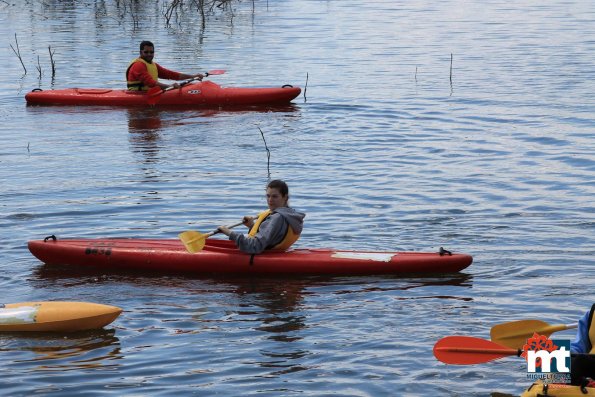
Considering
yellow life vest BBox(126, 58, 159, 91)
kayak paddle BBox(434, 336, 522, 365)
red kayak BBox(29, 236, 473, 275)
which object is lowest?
red kayak BBox(29, 236, 473, 275)

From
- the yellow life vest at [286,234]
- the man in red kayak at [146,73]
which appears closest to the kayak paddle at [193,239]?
the yellow life vest at [286,234]

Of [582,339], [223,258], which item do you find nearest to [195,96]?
[223,258]

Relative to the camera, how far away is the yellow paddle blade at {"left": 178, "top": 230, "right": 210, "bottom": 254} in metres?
7.99

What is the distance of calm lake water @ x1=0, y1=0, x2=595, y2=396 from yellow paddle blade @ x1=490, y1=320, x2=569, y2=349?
42 centimetres

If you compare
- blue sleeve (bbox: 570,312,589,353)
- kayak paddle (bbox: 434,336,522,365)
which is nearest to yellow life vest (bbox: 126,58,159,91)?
kayak paddle (bbox: 434,336,522,365)

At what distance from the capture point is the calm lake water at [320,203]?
638 centimetres

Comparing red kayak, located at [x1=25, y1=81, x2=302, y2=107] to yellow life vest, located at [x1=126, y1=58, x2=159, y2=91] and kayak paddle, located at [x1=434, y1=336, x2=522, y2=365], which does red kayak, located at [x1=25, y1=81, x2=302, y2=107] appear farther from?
kayak paddle, located at [x1=434, y1=336, x2=522, y2=365]

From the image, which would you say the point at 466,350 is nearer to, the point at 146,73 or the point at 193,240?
the point at 193,240

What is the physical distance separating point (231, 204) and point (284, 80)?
8198mm

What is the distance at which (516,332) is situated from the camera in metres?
5.57

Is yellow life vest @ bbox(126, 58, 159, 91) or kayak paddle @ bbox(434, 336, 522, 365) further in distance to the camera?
yellow life vest @ bbox(126, 58, 159, 91)

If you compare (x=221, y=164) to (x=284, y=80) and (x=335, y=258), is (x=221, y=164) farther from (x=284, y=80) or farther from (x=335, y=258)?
(x=284, y=80)

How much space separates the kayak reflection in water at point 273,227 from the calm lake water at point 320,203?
0.95ft

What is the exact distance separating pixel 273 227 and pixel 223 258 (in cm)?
45
